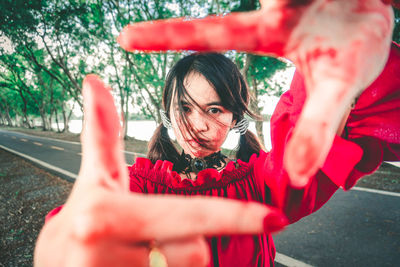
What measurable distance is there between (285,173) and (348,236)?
3206 mm

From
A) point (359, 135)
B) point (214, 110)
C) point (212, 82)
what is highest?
point (212, 82)

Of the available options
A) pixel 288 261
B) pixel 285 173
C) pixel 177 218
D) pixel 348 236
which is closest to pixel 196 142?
pixel 285 173

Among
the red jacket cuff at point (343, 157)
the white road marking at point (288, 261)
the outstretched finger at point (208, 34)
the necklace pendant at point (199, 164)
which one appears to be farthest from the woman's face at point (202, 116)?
the white road marking at point (288, 261)

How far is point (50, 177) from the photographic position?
607 centimetres

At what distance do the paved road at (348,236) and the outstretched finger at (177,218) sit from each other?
9.16 feet

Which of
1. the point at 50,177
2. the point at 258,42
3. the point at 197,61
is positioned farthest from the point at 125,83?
the point at 258,42

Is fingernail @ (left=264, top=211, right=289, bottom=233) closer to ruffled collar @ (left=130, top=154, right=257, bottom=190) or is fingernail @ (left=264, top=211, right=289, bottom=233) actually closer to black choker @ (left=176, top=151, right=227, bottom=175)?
ruffled collar @ (left=130, top=154, right=257, bottom=190)

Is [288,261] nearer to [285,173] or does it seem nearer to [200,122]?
[285,173]

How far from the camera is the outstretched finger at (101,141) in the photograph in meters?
0.44

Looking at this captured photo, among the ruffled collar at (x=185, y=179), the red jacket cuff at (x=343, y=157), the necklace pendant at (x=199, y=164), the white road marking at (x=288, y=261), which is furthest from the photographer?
the white road marking at (x=288, y=261)

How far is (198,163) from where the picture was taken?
4.57 ft

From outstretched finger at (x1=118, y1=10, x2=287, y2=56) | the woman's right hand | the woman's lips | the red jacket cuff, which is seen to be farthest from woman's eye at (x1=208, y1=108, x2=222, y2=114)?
the woman's right hand

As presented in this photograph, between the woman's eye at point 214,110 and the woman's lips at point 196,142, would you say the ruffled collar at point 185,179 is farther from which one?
the woman's eye at point 214,110

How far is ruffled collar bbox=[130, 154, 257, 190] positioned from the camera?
3.87 ft
